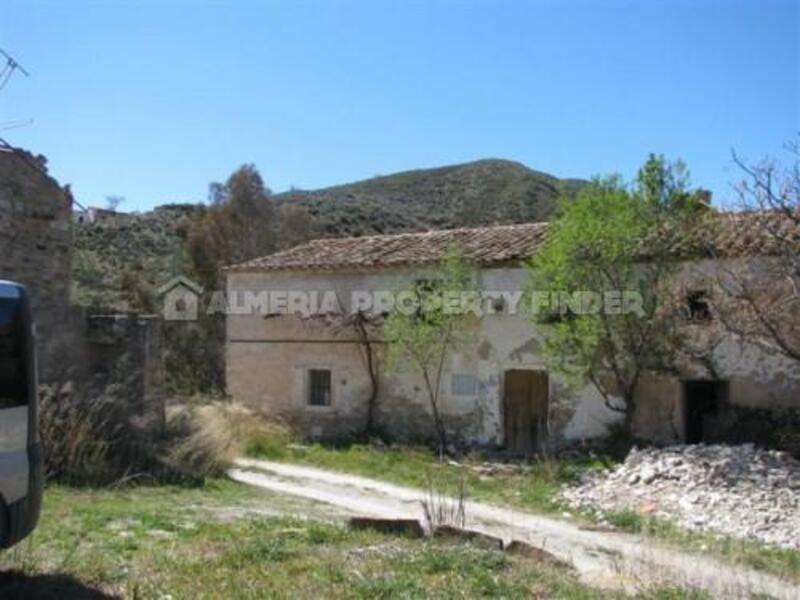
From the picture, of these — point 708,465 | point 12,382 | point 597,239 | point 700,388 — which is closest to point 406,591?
point 12,382

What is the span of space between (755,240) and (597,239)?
2.67 meters

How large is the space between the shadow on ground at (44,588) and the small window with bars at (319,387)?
562 inches

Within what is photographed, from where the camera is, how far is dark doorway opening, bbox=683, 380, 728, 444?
16047 mm

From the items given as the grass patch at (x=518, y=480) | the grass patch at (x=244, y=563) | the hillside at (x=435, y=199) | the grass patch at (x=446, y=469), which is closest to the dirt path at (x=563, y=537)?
the grass patch at (x=518, y=480)

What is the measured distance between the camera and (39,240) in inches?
496

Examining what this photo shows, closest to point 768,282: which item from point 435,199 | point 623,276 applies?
point 623,276

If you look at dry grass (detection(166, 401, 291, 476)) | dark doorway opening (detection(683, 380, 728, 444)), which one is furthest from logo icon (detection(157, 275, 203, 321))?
dark doorway opening (detection(683, 380, 728, 444))

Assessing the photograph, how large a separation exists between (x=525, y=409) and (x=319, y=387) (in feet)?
17.1

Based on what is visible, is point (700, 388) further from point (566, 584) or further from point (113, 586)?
point (113, 586)

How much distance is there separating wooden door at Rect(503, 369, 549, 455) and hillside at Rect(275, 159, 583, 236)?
22.8 metres

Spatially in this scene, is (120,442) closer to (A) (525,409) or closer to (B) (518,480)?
(B) (518,480)

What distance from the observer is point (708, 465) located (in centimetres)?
1280

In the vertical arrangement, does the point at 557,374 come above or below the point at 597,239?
below

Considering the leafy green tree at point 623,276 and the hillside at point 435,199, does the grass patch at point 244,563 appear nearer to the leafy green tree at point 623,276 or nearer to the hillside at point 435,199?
the leafy green tree at point 623,276
